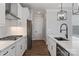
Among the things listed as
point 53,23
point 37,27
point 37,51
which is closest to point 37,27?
point 37,27

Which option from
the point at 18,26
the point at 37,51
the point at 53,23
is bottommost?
the point at 37,51

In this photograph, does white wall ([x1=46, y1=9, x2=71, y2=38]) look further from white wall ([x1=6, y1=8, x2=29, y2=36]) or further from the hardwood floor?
white wall ([x1=6, y1=8, x2=29, y2=36])

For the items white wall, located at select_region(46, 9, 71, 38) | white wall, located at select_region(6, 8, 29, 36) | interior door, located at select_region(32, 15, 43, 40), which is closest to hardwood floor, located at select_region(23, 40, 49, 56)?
white wall, located at select_region(6, 8, 29, 36)

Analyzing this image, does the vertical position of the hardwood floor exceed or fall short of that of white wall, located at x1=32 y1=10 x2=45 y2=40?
it falls short

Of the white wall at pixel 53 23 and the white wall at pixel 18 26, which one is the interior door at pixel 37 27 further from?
the white wall at pixel 18 26

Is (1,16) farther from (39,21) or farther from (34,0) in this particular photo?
(39,21)

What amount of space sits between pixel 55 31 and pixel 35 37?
127 inches

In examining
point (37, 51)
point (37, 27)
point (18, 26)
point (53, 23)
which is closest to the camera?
point (18, 26)

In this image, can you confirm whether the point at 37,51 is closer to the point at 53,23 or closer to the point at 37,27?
the point at 53,23

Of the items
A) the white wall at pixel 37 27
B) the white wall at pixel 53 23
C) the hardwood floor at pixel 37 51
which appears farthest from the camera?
the white wall at pixel 37 27

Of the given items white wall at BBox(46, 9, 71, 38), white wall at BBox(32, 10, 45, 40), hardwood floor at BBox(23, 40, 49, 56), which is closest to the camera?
hardwood floor at BBox(23, 40, 49, 56)

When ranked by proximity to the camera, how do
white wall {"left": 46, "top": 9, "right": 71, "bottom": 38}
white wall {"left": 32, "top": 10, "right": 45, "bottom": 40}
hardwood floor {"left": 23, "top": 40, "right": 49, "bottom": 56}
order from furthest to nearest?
white wall {"left": 32, "top": 10, "right": 45, "bottom": 40} < white wall {"left": 46, "top": 9, "right": 71, "bottom": 38} < hardwood floor {"left": 23, "top": 40, "right": 49, "bottom": 56}

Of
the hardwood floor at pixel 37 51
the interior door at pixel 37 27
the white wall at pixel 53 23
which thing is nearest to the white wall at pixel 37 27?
the interior door at pixel 37 27

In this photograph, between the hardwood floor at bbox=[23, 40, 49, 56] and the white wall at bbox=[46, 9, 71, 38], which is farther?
the white wall at bbox=[46, 9, 71, 38]
